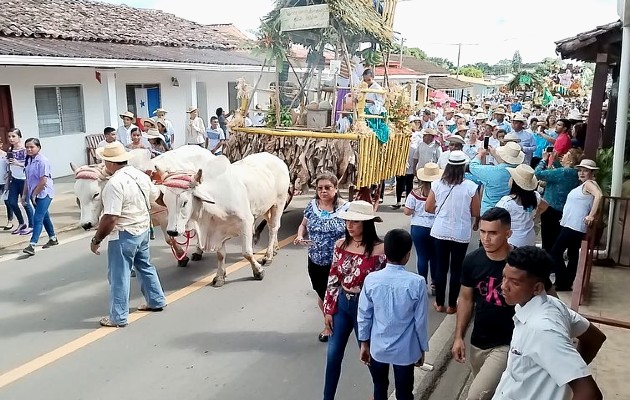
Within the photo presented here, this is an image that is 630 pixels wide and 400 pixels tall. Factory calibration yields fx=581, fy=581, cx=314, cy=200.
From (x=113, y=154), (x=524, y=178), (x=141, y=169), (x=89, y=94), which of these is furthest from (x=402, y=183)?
(x=89, y=94)

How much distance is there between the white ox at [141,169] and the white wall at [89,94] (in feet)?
11.6

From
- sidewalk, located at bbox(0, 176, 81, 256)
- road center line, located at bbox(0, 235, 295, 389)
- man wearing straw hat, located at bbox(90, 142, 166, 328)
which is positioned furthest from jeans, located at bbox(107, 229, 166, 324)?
sidewalk, located at bbox(0, 176, 81, 256)

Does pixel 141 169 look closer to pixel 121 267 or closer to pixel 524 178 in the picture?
pixel 121 267

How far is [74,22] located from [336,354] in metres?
13.6

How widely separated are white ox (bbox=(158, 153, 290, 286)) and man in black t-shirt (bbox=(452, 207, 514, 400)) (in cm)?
345

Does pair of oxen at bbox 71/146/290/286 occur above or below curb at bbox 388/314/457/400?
above

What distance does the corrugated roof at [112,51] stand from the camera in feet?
36.9

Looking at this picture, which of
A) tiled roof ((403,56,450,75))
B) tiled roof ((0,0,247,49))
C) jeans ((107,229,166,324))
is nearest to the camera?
jeans ((107,229,166,324))

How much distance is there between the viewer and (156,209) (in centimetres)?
687

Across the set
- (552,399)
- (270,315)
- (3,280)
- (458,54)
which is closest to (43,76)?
(3,280)

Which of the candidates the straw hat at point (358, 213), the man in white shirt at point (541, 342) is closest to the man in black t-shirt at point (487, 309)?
the man in white shirt at point (541, 342)

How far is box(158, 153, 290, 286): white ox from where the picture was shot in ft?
20.0

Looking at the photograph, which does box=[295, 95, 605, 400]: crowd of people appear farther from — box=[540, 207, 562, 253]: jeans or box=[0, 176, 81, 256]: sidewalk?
box=[0, 176, 81, 256]: sidewalk

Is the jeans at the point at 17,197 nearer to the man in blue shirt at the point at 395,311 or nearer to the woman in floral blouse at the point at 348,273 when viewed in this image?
the woman in floral blouse at the point at 348,273
